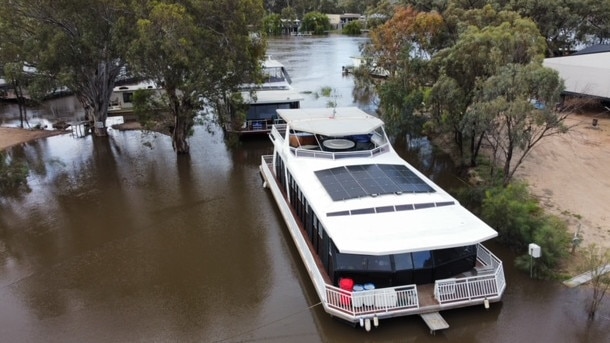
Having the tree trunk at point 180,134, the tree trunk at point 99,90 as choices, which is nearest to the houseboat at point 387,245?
the tree trunk at point 180,134

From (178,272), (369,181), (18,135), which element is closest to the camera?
(369,181)

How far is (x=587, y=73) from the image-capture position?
31.5m

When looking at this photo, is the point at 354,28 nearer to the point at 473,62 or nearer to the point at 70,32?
the point at 70,32

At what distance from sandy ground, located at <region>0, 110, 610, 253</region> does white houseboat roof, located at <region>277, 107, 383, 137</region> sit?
747cm

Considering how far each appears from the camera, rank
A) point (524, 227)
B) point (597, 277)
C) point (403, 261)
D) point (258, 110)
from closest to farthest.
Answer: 1. point (403, 261)
2. point (597, 277)
3. point (524, 227)
4. point (258, 110)

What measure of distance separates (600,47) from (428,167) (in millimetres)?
23305

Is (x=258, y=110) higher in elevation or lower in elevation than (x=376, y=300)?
higher

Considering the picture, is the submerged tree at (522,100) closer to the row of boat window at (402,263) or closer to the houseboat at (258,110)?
the row of boat window at (402,263)

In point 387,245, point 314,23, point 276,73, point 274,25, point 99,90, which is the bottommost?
point 387,245

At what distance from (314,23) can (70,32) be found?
8211cm

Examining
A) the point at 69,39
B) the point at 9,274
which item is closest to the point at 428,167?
the point at 9,274

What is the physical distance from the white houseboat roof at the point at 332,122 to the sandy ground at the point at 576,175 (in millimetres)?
7473

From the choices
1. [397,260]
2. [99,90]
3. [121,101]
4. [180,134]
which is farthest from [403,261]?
[121,101]

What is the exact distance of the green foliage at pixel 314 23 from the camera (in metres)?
101
